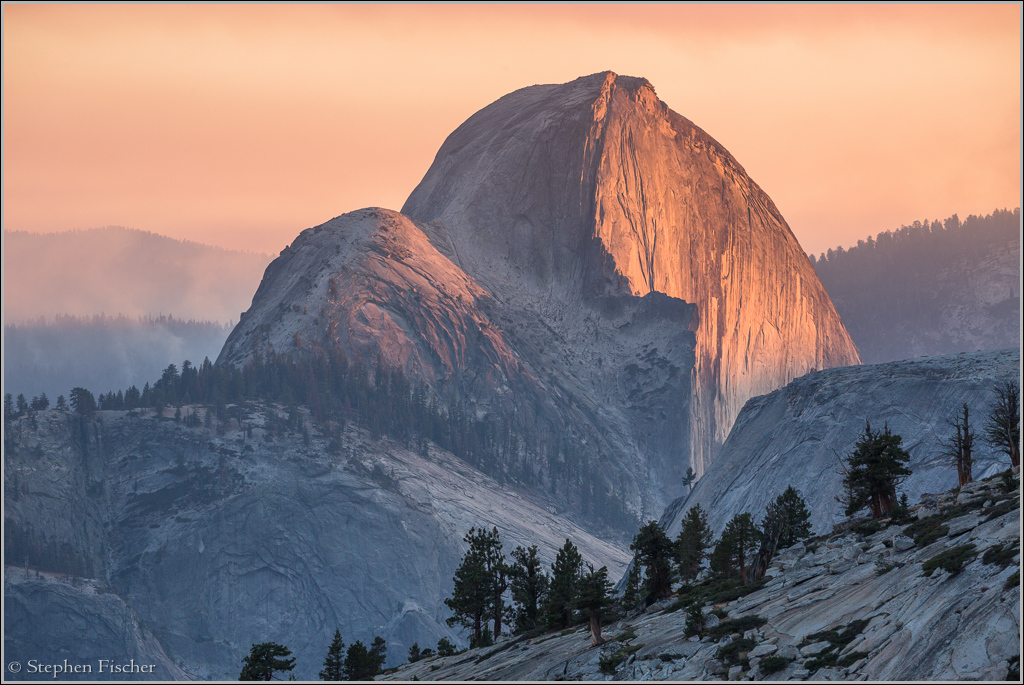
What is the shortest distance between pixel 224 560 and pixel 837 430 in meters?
94.6

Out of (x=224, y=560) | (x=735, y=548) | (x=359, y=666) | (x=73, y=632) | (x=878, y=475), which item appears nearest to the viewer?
(x=735, y=548)

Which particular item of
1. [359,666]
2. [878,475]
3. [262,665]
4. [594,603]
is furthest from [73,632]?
[878,475]

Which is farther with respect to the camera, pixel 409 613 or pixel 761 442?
pixel 409 613

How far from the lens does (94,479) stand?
19900 cm

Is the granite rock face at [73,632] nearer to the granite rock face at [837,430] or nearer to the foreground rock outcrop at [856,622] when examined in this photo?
the granite rock face at [837,430]

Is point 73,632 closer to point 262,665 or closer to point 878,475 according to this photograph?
point 262,665

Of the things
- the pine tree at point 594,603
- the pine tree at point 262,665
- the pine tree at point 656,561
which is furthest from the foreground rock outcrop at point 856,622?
the pine tree at point 262,665

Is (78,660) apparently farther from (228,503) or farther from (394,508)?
(394,508)

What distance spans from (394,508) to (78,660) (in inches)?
2062

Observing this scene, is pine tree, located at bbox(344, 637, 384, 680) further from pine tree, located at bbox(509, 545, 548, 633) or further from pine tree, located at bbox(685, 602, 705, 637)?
pine tree, located at bbox(685, 602, 705, 637)

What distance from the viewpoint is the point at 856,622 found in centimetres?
5881

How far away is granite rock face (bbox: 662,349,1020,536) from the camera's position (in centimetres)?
13312

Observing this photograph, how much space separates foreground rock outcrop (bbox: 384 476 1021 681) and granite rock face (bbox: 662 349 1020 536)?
53357 millimetres

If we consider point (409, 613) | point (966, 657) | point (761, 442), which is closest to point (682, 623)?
point (966, 657)
